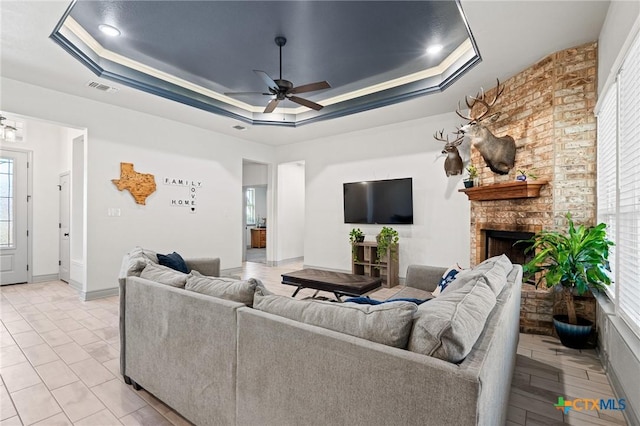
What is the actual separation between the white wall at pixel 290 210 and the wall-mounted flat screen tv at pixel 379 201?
70.1 inches

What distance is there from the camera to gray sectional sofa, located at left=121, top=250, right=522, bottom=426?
0.98 meters

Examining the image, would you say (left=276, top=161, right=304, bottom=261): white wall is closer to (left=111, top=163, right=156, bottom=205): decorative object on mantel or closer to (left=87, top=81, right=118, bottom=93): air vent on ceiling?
(left=111, top=163, right=156, bottom=205): decorative object on mantel

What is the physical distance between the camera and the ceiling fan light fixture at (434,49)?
3604 mm

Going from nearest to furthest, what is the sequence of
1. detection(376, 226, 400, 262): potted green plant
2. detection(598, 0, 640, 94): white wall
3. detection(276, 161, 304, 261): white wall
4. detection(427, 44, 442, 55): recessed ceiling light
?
detection(598, 0, 640, 94): white wall
detection(427, 44, 442, 55): recessed ceiling light
detection(376, 226, 400, 262): potted green plant
detection(276, 161, 304, 261): white wall

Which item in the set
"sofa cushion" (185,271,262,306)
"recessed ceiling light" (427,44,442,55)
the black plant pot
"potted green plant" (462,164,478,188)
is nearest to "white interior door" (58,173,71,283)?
"sofa cushion" (185,271,262,306)

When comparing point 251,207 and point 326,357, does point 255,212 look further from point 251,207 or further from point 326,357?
point 326,357

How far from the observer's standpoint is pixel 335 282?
144 inches

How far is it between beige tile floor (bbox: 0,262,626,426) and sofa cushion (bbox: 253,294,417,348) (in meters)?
1.13

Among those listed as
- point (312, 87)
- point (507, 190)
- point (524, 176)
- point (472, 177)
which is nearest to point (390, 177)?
point (472, 177)

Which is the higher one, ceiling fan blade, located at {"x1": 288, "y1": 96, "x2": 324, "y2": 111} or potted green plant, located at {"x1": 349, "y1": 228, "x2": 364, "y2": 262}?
ceiling fan blade, located at {"x1": 288, "y1": 96, "x2": 324, "y2": 111}

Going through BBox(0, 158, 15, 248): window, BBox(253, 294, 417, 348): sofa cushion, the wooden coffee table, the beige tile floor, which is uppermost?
BBox(0, 158, 15, 248): window

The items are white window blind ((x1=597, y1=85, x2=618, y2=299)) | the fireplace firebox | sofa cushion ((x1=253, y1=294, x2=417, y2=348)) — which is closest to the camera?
sofa cushion ((x1=253, y1=294, x2=417, y2=348))

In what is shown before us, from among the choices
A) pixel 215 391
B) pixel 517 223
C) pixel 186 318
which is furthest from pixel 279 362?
pixel 517 223

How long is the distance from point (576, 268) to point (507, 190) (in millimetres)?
1126
